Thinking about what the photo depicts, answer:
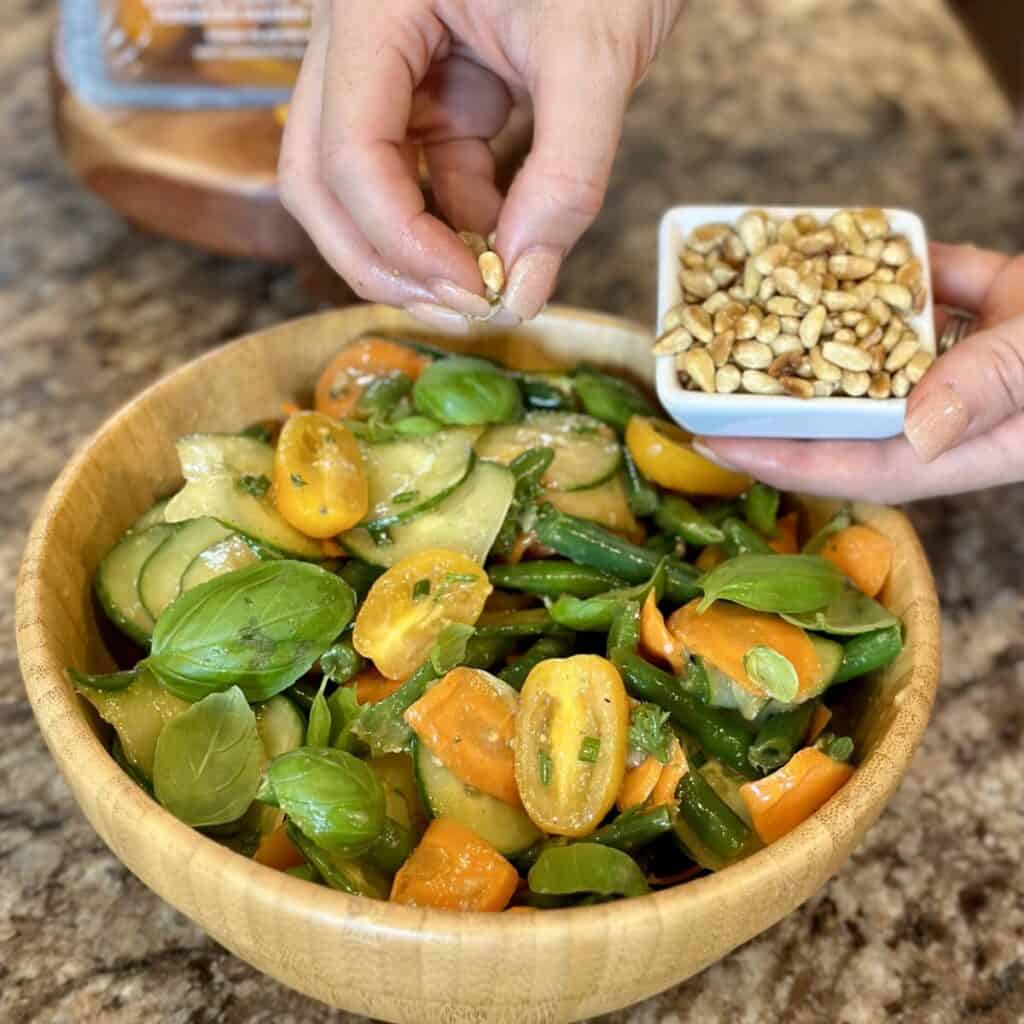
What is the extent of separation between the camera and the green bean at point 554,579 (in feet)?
4.27

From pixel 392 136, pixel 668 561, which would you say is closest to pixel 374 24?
pixel 392 136

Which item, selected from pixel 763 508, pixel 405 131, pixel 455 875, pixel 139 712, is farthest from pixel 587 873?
pixel 405 131

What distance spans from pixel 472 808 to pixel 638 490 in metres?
0.48

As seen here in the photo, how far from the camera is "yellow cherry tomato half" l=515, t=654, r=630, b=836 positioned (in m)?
1.09

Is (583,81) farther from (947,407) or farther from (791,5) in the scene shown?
(791,5)

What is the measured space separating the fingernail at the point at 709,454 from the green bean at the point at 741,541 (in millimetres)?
67

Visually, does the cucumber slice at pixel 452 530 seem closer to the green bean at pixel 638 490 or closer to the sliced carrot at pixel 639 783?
the green bean at pixel 638 490

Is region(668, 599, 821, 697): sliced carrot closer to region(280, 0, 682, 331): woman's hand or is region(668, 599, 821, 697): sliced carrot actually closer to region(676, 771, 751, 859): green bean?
region(676, 771, 751, 859): green bean

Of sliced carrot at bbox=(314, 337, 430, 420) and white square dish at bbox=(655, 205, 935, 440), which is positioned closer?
white square dish at bbox=(655, 205, 935, 440)

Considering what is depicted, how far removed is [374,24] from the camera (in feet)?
4.27

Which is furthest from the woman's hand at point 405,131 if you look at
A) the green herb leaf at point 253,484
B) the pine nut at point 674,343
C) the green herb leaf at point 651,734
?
the green herb leaf at point 651,734

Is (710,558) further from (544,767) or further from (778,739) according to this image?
(544,767)

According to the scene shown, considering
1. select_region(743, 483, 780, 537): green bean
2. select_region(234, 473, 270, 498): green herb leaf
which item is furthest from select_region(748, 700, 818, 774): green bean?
select_region(234, 473, 270, 498): green herb leaf

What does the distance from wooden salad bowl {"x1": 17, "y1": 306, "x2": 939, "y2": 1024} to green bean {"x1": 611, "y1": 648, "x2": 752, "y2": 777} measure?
12 cm
